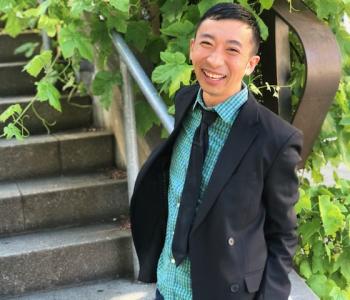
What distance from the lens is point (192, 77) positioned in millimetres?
2287

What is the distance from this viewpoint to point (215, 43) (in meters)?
1.35

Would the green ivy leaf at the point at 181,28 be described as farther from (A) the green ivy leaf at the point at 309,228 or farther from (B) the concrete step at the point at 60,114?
(B) the concrete step at the point at 60,114

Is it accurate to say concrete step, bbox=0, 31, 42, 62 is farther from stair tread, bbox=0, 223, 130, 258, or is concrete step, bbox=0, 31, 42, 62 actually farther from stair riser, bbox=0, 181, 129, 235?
stair tread, bbox=0, 223, 130, 258

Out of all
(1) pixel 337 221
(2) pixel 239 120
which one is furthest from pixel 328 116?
(2) pixel 239 120

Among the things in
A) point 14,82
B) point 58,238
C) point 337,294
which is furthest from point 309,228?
point 14,82

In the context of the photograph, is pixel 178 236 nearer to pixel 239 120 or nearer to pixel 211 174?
pixel 211 174

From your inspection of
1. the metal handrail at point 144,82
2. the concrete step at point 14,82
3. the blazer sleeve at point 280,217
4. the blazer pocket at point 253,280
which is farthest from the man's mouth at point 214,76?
the concrete step at point 14,82

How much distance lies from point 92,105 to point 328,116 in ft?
5.61

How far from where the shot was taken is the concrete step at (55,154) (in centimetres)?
306

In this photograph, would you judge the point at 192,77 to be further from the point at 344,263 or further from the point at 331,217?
the point at 344,263

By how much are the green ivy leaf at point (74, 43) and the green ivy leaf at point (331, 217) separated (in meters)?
1.18

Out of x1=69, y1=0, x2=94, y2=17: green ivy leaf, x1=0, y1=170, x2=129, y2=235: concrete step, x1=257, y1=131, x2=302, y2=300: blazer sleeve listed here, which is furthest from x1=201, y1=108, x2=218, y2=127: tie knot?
x1=0, y1=170, x2=129, y2=235: concrete step

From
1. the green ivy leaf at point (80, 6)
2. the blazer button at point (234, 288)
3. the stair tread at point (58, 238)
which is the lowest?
the stair tread at point (58, 238)

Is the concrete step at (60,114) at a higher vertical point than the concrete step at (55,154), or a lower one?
higher
